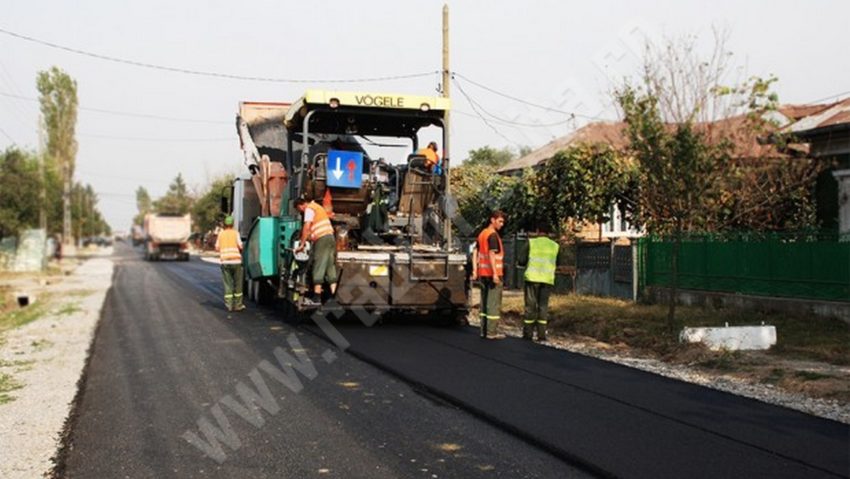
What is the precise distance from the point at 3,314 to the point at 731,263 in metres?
14.4

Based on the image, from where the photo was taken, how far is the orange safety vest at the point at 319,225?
34.7ft

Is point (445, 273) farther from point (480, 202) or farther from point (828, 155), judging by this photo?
point (480, 202)

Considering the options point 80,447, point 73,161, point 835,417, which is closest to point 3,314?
point 80,447

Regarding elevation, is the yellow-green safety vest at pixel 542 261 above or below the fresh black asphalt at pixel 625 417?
above

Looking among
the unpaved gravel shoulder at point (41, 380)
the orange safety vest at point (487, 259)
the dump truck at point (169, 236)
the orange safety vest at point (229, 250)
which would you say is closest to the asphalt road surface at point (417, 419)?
the unpaved gravel shoulder at point (41, 380)

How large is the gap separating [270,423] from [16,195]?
30608 millimetres

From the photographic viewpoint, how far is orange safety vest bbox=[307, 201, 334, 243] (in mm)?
10586

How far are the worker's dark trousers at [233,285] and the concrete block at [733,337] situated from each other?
7967mm

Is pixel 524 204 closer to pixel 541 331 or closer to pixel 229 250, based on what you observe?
pixel 229 250

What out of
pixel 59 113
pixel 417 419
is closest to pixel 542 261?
pixel 417 419

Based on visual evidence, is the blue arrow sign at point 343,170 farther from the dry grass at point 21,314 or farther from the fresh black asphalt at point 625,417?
the dry grass at point 21,314

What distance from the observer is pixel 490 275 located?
34.7ft

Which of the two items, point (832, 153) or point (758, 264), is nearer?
point (758, 264)

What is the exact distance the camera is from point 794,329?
34.0 feet
